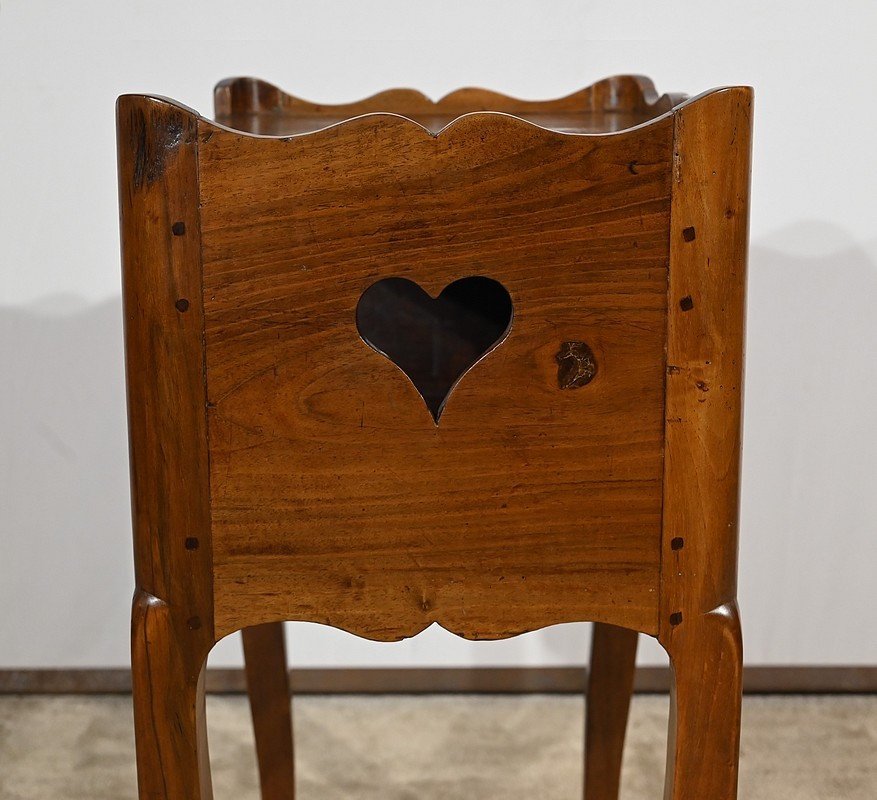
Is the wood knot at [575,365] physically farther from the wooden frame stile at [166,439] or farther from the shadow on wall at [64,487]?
the shadow on wall at [64,487]

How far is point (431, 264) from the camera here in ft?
2.12

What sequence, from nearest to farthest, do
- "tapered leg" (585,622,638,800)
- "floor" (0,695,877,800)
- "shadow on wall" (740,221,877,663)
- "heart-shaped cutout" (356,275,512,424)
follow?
"heart-shaped cutout" (356,275,512,424), "tapered leg" (585,622,638,800), "floor" (0,695,877,800), "shadow on wall" (740,221,877,663)

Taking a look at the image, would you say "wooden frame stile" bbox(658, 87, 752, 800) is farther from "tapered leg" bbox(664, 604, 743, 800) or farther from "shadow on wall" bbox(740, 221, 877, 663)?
"shadow on wall" bbox(740, 221, 877, 663)

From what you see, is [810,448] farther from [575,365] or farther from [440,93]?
[575,365]

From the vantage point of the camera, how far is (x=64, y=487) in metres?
1.42

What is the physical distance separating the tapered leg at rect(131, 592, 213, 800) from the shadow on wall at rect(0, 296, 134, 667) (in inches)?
29.5

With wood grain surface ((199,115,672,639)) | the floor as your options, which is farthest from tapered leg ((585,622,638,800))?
wood grain surface ((199,115,672,639))

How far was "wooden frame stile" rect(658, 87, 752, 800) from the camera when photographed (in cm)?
64

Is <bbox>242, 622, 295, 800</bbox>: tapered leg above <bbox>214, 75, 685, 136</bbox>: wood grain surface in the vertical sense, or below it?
below

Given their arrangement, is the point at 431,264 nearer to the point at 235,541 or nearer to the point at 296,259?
the point at 296,259

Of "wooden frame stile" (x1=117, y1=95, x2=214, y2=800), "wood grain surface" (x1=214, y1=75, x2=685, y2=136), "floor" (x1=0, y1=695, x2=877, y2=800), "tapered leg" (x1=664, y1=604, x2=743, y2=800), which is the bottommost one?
"floor" (x1=0, y1=695, x2=877, y2=800)

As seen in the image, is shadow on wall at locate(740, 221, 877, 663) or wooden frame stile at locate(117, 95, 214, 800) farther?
shadow on wall at locate(740, 221, 877, 663)

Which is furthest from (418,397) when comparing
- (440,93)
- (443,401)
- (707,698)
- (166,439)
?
(440,93)

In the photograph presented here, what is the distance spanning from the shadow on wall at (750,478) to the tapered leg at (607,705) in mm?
357
